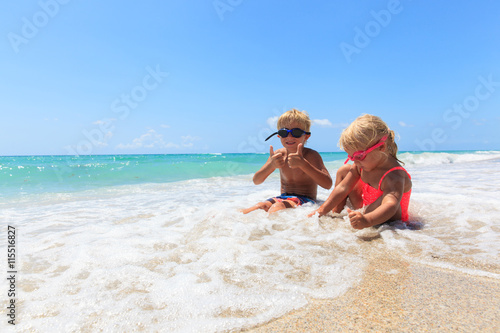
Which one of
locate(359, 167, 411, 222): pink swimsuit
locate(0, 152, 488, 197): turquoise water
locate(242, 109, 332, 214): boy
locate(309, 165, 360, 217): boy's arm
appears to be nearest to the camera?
locate(359, 167, 411, 222): pink swimsuit

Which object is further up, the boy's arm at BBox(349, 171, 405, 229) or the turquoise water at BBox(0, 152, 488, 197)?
the boy's arm at BBox(349, 171, 405, 229)

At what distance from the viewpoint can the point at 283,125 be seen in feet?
11.5

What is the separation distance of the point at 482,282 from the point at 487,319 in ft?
1.37

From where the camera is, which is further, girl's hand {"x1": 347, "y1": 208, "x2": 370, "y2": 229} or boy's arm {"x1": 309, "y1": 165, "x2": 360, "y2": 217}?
boy's arm {"x1": 309, "y1": 165, "x2": 360, "y2": 217}

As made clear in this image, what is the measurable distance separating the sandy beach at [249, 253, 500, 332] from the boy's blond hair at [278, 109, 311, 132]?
82.5 inches

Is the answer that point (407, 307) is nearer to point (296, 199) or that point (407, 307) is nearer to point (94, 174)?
point (296, 199)

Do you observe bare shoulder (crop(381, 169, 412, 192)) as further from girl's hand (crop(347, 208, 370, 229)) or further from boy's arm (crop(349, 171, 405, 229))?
girl's hand (crop(347, 208, 370, 229))

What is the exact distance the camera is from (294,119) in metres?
3.43

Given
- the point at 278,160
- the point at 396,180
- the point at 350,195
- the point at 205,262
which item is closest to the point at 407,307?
the point at 205,262

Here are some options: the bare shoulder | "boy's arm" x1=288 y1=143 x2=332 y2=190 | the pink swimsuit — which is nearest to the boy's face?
"boy's arm" x1=288 y1=143 x2=332 y2=190

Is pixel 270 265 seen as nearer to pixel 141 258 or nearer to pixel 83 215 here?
pixel 141 258

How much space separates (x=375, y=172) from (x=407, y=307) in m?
1.45

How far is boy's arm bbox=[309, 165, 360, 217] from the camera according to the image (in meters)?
2.80

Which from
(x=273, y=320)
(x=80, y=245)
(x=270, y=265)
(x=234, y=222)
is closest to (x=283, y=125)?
(x=234, y=222)
